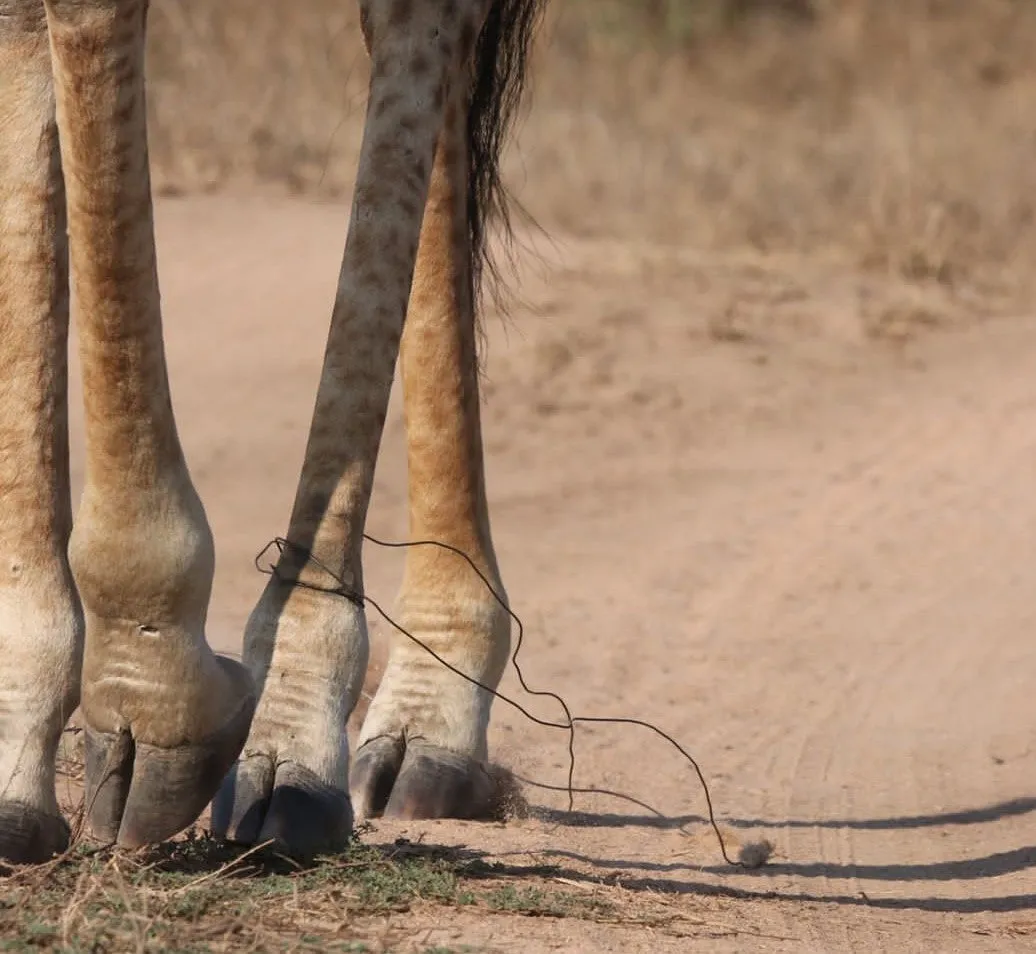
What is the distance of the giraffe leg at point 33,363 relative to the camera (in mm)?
2848

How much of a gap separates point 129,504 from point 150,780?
1.25 ft

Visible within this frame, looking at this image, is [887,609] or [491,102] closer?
[491,102]

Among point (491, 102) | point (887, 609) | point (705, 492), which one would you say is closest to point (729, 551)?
point (705, 492)

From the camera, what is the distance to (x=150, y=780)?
2.53m

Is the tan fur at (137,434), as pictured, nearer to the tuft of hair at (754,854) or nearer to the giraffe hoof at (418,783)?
the giraffe hoof at (418,783)

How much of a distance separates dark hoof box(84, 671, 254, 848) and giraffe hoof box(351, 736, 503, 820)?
0.97 m

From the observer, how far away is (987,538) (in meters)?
6.27

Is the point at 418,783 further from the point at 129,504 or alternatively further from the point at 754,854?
the point at 129,504

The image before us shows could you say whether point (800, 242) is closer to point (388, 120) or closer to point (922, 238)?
point (922, 238)

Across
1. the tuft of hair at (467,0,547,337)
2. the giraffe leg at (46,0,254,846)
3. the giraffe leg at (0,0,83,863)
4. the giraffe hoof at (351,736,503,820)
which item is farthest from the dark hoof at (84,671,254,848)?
the tuft of hair at (467,0,547,337)

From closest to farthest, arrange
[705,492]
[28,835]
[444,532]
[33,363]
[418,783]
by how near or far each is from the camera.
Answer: [28,835]
[33,363]
[418,783]
[444,532]
[705,492]

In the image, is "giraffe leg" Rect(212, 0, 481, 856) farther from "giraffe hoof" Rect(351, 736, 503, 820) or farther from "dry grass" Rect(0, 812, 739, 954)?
"giraffe hoof" Rect(351, 736, 503, 820)

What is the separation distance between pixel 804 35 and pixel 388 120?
983 cm

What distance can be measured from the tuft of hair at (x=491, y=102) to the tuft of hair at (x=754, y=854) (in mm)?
1288
